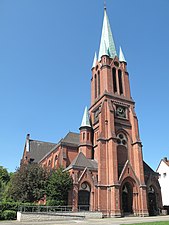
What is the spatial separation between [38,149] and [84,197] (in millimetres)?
30912

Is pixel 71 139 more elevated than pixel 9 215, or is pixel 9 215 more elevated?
pixel 71 139

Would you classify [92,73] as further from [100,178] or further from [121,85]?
[100,178]

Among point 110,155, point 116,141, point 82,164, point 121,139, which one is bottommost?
point 82,164

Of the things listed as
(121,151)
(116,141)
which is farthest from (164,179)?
(116,141)

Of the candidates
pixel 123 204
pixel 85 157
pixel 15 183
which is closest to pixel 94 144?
pixel 85 157

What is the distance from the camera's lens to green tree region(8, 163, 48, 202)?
3195 cm

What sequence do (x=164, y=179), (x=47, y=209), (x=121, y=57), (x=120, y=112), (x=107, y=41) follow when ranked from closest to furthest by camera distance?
(x=47, y=209) < (x=120, y=112) < (x=121, y=57) < (x=107, y=41) < (x=164, y=179)

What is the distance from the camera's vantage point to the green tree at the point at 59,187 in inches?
Answer: 1272

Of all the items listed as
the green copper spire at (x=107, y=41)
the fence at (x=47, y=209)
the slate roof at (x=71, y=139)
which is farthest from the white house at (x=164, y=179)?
the green copper spire at (x=107, y=41)

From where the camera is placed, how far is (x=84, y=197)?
34.4 meters

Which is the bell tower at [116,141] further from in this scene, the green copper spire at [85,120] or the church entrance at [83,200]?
the church entrance at [83,200]

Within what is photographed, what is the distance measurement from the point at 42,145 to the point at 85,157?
27420 mm

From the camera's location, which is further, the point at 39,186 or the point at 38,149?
the point at 38,149

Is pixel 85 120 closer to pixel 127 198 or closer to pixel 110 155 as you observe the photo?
pixel 110 155
